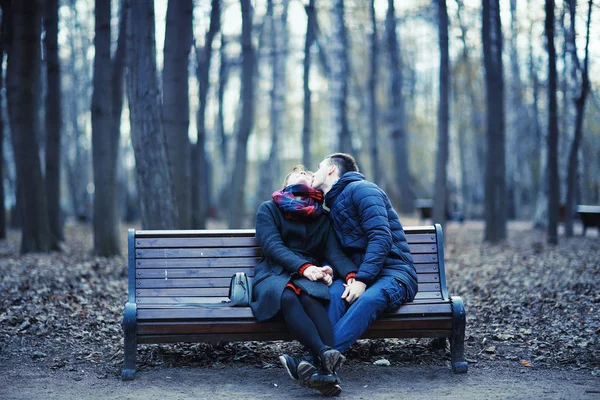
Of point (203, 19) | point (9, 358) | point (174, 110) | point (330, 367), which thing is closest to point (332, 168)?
point (330, 367)

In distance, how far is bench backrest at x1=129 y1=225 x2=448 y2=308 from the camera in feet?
18.4

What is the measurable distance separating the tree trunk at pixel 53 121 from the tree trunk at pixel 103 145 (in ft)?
6.61

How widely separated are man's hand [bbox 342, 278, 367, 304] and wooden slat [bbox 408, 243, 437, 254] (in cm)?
81

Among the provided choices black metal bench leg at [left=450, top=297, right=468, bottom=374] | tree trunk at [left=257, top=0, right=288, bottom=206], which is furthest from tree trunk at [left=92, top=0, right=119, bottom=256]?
tree trunk at [left=257, top=0, right=288, bottom=206]

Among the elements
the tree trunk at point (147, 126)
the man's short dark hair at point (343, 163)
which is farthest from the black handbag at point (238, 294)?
the tree trunk at point (147, 126)

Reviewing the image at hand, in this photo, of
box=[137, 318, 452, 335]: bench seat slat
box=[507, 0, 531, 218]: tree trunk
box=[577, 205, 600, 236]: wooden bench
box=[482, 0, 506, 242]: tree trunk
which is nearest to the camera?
box=[137, 318, 452, 335]: bench seat slat

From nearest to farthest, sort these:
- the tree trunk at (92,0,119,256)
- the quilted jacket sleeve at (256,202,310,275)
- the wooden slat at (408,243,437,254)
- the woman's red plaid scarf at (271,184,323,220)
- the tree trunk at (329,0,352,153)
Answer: the quilted jacket sleeve at (256,202,310,275)
the woman's red plaid scarf at (271,184,323,220)
the wooden slat at (408,243,437,254)
the tree trunk at (92,0,119,256)
the tree trunk at (329,0,352,153)

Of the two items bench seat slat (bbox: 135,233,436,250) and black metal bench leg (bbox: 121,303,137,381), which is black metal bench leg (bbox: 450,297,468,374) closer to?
bench seat slat (bbox: 135,233,436,250)

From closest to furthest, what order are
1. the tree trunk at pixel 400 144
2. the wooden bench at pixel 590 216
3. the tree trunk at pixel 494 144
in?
the wooden bench at pixel 590 216, the tree trunk at pixel 494 144, the tree trunk at pixel 400 144

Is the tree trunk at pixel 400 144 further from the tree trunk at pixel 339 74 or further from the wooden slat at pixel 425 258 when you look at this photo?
the wooden slat at pixel 425 258

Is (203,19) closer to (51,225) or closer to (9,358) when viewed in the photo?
(51,225)

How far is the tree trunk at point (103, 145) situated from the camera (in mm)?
12547

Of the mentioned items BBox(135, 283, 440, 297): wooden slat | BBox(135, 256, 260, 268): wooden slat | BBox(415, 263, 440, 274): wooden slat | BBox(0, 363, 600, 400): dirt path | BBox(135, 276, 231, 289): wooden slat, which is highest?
BBox(135, 256, 260, 268): wooden slat

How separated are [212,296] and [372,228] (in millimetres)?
1383
